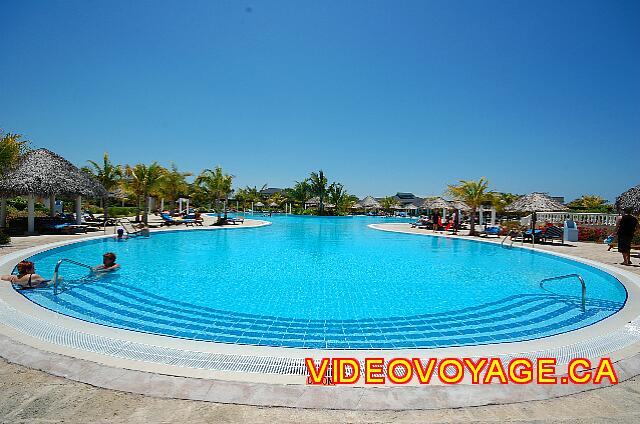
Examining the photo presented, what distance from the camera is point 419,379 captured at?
10.7 feet

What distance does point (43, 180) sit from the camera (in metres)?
15.9

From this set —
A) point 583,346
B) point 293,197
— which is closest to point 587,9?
point 583,346

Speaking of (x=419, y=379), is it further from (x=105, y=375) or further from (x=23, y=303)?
(x=23, y=303)

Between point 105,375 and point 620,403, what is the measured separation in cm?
440

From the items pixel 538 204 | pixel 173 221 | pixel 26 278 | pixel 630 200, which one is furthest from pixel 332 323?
pixel 173 221

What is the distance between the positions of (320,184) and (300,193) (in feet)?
13.5

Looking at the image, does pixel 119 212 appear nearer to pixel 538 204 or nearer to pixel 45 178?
pixel 45 178

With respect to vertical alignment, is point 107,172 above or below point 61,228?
above

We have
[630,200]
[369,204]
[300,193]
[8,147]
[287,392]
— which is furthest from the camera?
[369,204]

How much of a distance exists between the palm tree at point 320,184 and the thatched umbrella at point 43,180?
93.5ft

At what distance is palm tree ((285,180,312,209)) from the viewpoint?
46938 mm

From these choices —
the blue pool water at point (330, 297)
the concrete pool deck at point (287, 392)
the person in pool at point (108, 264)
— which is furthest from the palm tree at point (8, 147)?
the concrete pool deck at point (287, 392)

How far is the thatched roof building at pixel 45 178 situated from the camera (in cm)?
1535

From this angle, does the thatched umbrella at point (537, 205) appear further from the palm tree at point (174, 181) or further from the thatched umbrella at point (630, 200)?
the palm tree at point (174, 181)
